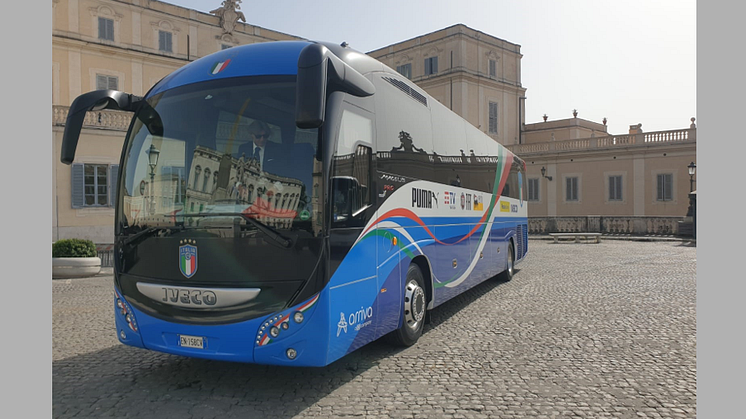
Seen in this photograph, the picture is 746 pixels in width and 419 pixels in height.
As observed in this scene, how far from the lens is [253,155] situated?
5051 millimetres

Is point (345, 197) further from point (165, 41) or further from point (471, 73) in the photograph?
point (471, 73)

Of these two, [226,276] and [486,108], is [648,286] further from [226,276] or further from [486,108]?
[486,108]

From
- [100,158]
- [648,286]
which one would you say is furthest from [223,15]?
[648,286]

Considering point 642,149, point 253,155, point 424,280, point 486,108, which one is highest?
point 486,108

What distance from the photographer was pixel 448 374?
5965mm

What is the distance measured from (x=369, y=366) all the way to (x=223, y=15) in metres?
33.2

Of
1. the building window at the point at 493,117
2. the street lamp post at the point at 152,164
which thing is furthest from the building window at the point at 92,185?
the building window at the point at 493,117

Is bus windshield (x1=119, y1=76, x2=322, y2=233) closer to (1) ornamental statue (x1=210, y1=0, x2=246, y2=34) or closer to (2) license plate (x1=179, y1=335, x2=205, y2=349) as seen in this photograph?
(2) license plate (x1=179, y1=335, x2=205, y2=349)

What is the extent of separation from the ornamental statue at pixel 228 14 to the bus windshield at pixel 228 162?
32.2 m

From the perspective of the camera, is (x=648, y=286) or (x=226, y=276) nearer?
(x=226, y=276)

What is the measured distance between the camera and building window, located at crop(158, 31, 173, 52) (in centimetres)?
3291

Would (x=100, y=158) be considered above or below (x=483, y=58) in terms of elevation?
below

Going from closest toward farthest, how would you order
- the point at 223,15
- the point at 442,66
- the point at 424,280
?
the point at 424,280 → the point at 223,15 → the point at 442,66

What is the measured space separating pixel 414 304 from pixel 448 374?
1.26 m
